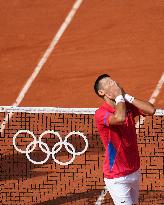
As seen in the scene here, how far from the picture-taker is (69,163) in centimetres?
1114

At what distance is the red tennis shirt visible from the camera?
7.36 meters

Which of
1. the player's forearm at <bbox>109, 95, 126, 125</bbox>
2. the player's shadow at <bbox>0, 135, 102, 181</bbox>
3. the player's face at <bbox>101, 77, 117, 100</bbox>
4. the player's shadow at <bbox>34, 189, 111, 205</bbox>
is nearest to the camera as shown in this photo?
the player's forearm at <bbox>109, 95, 126, 125</bbox>

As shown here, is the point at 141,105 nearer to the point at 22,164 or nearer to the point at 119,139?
the point at 119,139

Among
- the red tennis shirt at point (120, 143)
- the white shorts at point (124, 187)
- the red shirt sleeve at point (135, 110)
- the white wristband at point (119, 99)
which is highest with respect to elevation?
the white wristband at point (119, 99)

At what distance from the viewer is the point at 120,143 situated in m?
7.46

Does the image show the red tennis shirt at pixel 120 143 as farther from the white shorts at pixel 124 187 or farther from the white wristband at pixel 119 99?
the white wristband at pixel 119 99

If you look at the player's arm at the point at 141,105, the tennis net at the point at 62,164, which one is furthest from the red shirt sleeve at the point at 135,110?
the tennis net at the point at 62,164

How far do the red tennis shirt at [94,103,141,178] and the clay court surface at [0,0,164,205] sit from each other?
730cm

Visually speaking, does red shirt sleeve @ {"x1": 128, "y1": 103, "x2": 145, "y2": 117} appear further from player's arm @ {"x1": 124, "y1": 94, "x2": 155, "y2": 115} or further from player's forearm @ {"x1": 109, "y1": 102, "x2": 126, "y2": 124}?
player's forearm @ {"x1": 109, "y1": 102, "x2": 126, "y2": 124}

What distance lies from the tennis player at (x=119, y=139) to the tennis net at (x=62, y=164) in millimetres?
2524

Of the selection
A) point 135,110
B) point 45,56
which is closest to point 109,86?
point 135,110

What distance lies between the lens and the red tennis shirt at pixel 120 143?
7.36 m

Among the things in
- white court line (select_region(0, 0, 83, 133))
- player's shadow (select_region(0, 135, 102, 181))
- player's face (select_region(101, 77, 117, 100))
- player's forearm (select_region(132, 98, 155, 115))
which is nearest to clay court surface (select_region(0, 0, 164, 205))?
white court line (select_region(0, 0, 83, 133))

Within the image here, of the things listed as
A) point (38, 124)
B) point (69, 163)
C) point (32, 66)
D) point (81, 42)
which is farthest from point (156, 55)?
point (69, 163)
